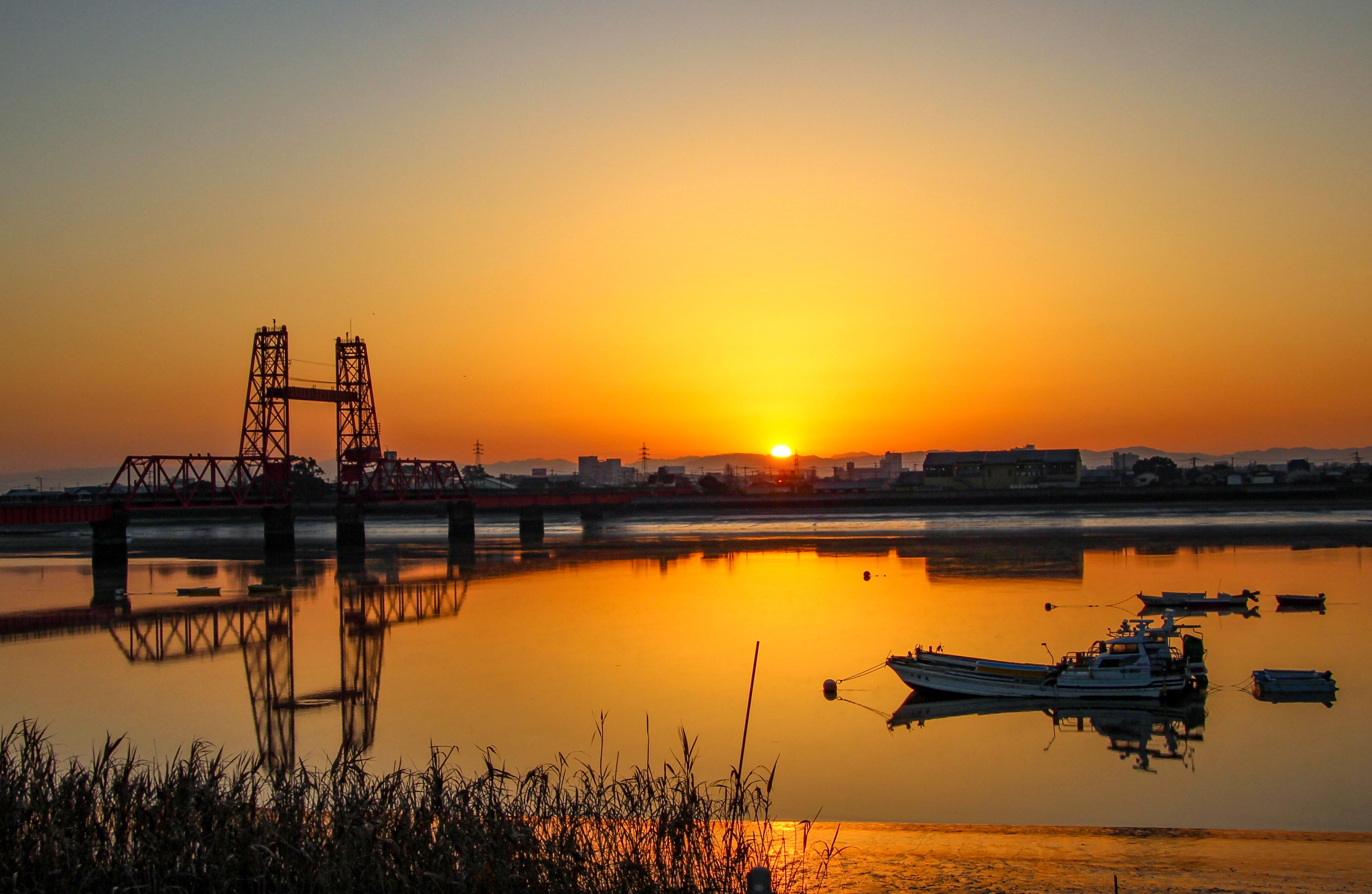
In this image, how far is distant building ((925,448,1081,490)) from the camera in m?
138

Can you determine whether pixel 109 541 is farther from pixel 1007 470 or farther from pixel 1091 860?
pixel 1007 470

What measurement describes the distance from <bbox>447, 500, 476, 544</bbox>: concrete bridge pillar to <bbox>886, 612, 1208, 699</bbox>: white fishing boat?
57.9 metres

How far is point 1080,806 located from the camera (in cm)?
1373

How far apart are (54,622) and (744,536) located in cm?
4608

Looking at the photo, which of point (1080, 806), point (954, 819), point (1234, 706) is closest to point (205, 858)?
point (954, 819)

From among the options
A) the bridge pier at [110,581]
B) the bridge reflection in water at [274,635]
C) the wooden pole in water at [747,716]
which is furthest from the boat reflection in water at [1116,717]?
the bridge pier at [110,581]

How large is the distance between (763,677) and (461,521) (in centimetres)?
5669

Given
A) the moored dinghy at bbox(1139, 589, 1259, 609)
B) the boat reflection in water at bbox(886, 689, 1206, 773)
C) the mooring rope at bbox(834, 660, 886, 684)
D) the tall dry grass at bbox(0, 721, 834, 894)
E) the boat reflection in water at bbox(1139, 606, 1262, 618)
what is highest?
the tall dry grass at bbox(0, 721, 834, 894)

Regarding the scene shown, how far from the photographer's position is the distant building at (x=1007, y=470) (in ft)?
454

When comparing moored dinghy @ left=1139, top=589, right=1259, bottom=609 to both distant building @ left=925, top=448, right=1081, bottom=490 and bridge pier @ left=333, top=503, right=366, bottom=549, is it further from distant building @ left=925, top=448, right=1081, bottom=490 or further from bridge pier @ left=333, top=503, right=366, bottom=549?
distant building @ left=925, top=448, right=1081, bottom=490

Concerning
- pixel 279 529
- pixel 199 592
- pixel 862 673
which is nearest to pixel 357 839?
pixel 862 673

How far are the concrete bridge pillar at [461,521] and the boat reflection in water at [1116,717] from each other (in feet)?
192

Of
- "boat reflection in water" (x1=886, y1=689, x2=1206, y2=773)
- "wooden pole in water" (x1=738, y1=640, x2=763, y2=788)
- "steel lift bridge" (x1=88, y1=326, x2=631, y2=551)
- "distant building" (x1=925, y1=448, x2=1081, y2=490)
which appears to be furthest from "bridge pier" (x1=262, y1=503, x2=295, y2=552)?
"distant building" (x1=925, y1=448, x2=1081, y2=490)

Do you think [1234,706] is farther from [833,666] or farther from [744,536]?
[744,536]
